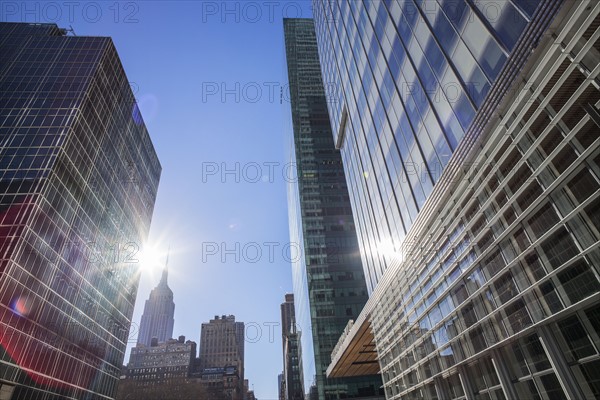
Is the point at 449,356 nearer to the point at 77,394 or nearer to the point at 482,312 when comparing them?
the point at 482,312

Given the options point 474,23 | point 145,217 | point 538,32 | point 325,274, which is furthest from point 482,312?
point 145,217

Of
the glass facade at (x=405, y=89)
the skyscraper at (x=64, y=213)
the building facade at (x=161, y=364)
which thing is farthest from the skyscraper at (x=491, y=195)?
the building facade at (x=161, y=364)

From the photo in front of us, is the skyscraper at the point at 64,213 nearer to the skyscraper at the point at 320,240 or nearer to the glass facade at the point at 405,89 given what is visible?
the skyscraper at the point at 320,240

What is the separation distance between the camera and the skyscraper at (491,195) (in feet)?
31.2

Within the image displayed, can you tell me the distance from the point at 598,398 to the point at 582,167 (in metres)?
5.87

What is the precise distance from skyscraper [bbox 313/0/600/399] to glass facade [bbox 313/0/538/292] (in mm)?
91

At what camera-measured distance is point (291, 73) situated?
378ft

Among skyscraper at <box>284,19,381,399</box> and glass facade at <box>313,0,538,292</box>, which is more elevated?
skyscraper at <box>284,19,381,399</box>

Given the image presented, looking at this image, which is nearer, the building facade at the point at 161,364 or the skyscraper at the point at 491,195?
the skyscraper at the point at 491,195

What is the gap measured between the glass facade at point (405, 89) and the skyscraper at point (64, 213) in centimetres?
3648

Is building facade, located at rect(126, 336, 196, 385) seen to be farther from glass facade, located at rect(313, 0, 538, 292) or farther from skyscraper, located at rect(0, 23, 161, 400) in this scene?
glass facade, located at rect(313, 0, 538, 292)

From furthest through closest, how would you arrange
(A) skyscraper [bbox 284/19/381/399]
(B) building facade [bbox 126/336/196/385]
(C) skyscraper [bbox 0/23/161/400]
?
(B) building facade [bbox 126/336/196/385] → (A) skyscraper [bbox 284/19/381/399] → (C) skyscraper [bbox 0/23/161/400]

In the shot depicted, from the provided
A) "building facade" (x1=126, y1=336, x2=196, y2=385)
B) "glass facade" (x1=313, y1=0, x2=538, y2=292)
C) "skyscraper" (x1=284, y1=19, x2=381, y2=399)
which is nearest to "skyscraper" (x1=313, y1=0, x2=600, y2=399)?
"glass facade" (x1=313, y1=0, x2=538, y2=292)

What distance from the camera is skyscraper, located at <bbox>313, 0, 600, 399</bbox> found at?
952 centimetres
